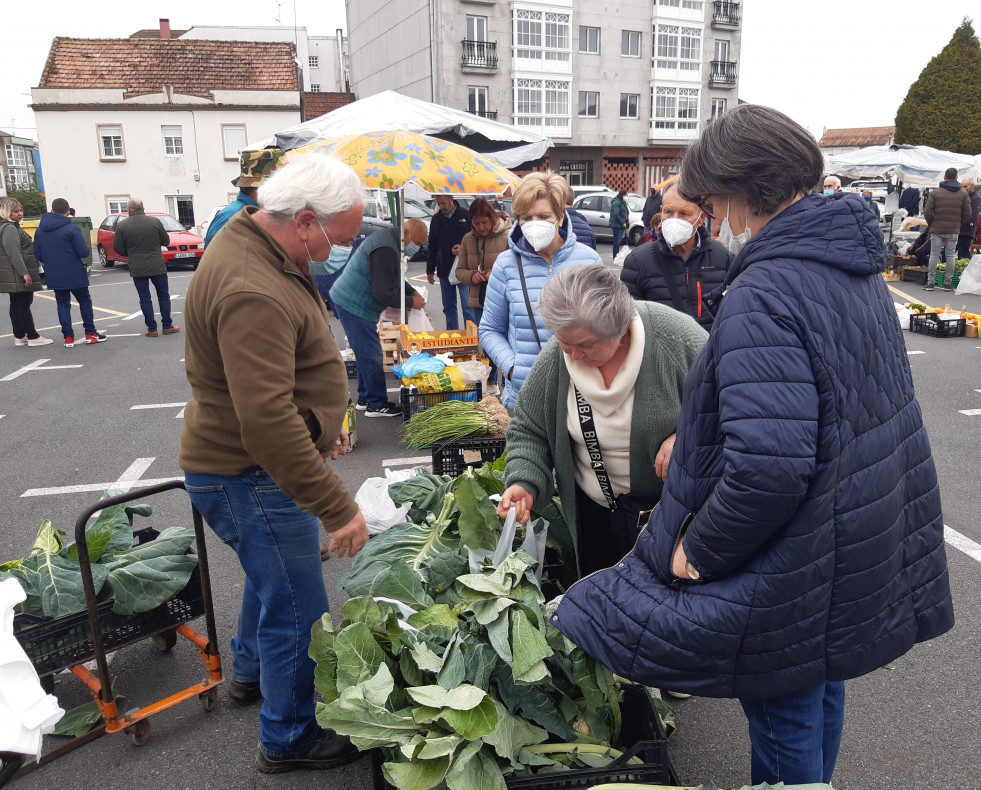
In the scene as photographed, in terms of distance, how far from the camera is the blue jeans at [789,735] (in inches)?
73.6

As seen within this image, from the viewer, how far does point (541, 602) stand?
92.0 inches

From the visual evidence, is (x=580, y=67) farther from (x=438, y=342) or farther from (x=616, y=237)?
(x=438, y=342)

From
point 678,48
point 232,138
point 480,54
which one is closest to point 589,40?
point 678,48

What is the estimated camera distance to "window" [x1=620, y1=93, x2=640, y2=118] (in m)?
37.6

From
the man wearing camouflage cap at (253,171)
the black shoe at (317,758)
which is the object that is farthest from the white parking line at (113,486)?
the black shoe at (317,758)

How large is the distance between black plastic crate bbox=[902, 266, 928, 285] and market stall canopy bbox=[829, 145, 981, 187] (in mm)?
3155

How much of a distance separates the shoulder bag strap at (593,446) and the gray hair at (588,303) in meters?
0.30

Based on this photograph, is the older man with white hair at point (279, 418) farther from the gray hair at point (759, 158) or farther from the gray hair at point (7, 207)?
the gray hair at point (7, 207)

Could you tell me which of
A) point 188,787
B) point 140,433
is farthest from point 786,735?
point 140,433

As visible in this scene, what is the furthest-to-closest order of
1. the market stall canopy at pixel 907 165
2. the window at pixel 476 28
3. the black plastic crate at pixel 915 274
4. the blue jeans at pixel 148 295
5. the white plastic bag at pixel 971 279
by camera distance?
the window at pixel 476 28 → the market stall canopy at pixel 907 165 → the black plastic crate at pixel 915 274 → the white plastic bag at pixel 971 279 → the blue jeans at pixel 148 295

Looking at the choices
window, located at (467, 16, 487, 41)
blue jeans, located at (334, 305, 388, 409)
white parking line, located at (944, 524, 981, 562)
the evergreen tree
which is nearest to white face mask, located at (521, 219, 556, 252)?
white parking line, located at (944, 524, 981, 562)

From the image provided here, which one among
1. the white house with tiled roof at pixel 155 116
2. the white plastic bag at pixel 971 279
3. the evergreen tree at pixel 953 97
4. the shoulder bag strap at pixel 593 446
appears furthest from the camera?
the white house with tiled roof at pixel 155 116

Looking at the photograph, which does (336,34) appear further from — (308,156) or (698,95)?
(308,156)

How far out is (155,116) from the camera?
103ft
